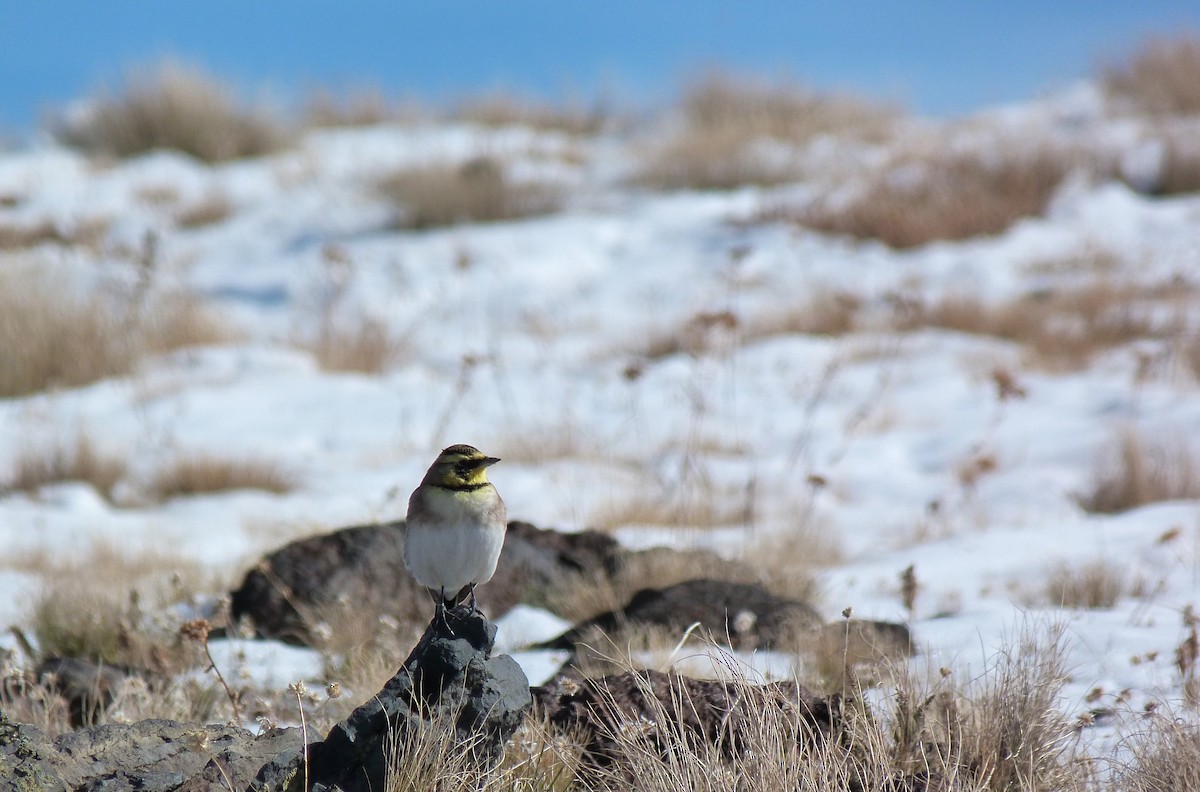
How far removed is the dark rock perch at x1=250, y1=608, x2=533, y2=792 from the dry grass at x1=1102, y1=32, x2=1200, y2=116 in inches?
→ 556

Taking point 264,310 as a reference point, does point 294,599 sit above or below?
below

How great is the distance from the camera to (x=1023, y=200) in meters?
11.4

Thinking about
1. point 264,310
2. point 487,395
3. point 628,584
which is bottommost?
point 628,584

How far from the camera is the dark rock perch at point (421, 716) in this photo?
2.44 metres

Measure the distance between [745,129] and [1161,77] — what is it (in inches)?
227

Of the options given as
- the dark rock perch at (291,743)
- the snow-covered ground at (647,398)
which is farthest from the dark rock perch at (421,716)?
the snow-covered ground at (647,398)

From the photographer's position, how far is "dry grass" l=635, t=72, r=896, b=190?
13172 millimetres

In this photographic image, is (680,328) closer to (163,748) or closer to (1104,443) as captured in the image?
(1104,443)

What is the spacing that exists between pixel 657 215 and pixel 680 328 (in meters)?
3.45

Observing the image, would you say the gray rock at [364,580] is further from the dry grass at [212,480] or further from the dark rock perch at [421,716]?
the dry grass at [212,480]

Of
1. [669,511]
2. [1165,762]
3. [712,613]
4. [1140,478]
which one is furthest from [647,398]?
[1165,762]

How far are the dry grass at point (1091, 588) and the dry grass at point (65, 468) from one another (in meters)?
5.18

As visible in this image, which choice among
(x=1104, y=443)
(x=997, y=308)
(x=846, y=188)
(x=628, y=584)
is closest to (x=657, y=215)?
(x=846, y=188)

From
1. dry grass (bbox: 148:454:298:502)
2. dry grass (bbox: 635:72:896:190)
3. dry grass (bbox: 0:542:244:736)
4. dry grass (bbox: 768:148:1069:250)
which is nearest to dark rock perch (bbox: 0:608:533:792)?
dry grass (bbox: 0:542:244:736)
